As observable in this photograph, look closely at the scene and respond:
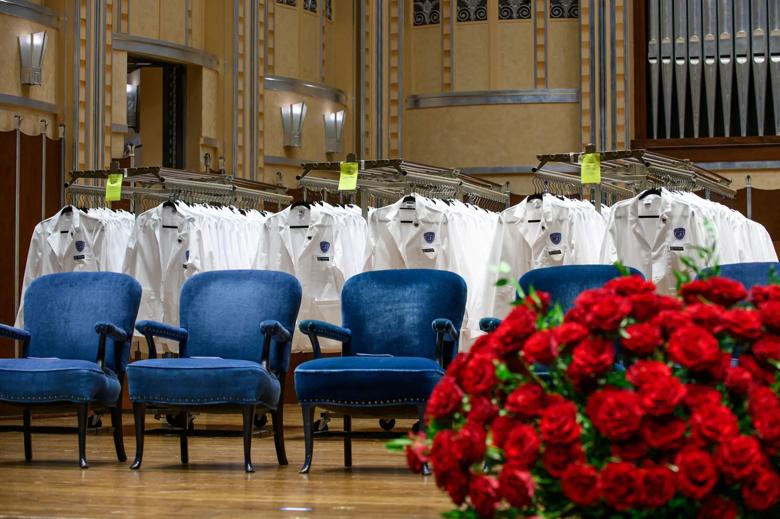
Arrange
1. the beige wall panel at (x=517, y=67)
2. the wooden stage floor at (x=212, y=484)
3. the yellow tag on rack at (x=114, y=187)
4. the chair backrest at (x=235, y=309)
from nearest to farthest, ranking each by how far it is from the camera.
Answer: the wooden stage floor at (x=212, y=484), the chair backrest at (x=235, y=309), the yellow tag on rack at (x=114, y=187), the beige wall panel at (x=517, y=67)

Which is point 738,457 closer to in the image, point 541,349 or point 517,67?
point 541,349

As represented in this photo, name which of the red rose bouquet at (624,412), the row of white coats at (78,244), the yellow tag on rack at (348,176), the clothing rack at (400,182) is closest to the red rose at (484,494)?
the red rose bouquet at (624,412)

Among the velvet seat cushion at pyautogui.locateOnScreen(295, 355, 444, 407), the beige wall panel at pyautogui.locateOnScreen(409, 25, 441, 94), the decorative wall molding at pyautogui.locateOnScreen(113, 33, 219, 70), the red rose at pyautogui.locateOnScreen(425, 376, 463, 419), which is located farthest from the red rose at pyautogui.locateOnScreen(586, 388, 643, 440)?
the beige wall panel at pyautogui.locateOnScreen(409, 25, 441, 94)

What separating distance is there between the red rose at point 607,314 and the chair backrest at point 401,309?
2684 millimetres

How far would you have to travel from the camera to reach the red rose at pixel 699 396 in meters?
2.18

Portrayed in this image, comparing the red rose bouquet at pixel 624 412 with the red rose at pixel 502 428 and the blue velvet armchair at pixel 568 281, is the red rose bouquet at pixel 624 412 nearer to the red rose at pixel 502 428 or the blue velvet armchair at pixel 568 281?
the red rose at pixel 502 428

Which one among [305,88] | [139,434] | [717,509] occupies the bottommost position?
[139,434]

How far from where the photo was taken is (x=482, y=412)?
234cm

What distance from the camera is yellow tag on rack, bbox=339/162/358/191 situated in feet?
23.3

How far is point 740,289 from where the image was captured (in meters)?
2.38

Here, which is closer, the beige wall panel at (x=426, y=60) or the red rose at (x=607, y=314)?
the red rose at (x=607, y=314)

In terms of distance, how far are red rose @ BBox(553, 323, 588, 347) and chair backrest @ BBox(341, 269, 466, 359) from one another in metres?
2.70

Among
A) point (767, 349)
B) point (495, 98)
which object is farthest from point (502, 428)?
point (495, 98)

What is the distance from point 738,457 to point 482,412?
1.58ft
